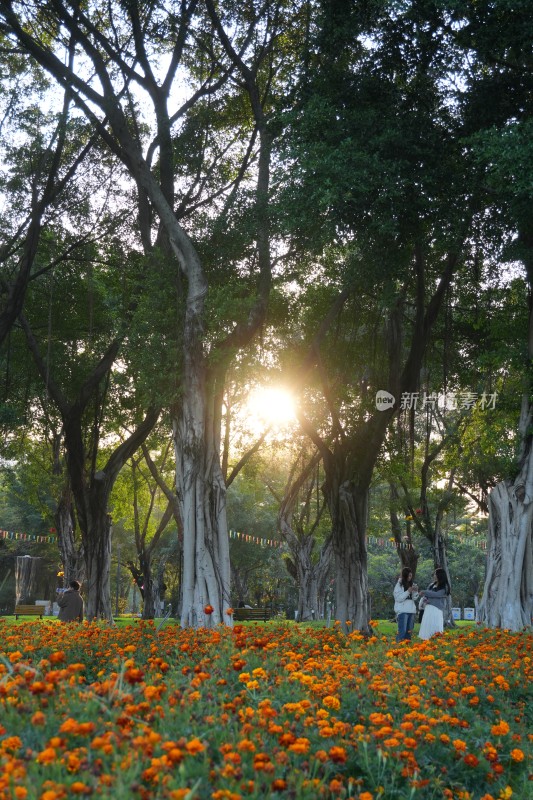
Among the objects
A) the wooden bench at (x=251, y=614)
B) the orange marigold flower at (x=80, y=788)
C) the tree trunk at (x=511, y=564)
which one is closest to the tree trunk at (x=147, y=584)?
the wooden bench at (x=251, y=614)

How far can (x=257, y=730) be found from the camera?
3.68 m

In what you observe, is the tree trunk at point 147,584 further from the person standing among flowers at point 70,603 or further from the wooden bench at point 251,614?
the person standing among flowers at point 70,603

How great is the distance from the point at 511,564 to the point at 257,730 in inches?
481

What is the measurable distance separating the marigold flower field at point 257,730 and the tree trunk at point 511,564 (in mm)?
8585

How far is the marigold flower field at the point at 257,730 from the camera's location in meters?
2.89

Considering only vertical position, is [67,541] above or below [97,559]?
above

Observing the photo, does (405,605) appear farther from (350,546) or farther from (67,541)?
(67,541)

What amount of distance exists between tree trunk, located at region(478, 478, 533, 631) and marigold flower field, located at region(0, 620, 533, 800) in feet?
28.2

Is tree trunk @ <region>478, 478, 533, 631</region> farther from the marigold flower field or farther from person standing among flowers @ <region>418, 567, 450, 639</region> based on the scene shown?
the marigold flower field

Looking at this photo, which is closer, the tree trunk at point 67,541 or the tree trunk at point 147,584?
the tree trunk at point 67,541

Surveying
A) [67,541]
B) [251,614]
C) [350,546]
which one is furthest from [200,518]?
[251,614]

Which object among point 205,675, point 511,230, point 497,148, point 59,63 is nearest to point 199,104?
point 59,63

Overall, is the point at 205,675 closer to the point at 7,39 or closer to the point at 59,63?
the point at 59,63

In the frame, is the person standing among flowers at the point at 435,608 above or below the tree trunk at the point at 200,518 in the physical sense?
below
